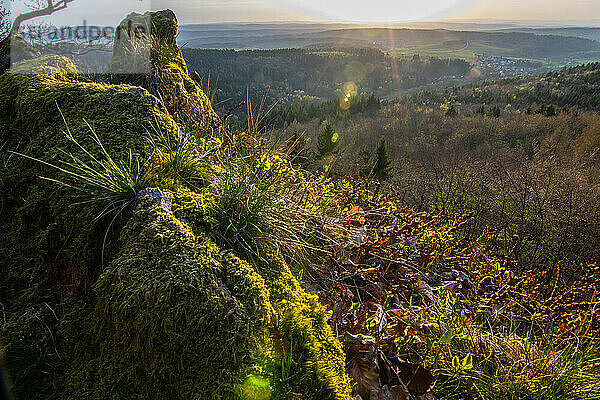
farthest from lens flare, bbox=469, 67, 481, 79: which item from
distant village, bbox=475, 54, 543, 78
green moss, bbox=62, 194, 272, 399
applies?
green moss, bbox=62, 194, 272, 399

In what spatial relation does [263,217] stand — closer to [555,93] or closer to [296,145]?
[296,145]

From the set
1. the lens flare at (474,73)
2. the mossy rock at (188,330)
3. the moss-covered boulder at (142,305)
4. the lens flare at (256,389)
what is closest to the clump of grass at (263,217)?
the moss-covered boulder at (142,305)

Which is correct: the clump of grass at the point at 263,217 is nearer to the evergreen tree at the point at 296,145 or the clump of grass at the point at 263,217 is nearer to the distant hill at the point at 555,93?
the evergreen tree at the point at 296,145

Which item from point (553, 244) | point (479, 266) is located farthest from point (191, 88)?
point (553, 244)

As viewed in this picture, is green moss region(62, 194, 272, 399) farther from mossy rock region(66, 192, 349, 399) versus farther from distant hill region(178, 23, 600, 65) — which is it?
distant hill region(178, 23, 600, 65)

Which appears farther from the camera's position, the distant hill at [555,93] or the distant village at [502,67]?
the distant village at [502,67]

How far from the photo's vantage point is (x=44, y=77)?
2.54m

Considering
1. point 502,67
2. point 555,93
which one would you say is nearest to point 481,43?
point 502,67

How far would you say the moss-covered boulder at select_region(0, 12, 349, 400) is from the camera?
108cm

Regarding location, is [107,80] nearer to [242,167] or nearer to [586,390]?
[242,167]

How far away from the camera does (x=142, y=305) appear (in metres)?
1.12

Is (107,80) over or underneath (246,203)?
over

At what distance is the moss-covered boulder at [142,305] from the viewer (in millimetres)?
1084

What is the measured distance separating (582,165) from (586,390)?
16.2m
